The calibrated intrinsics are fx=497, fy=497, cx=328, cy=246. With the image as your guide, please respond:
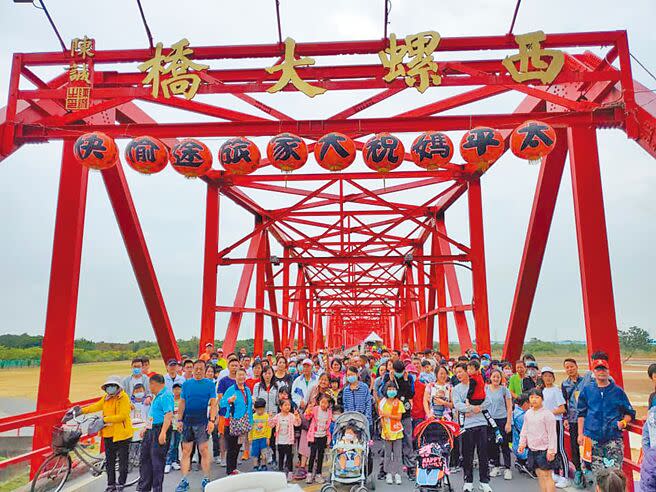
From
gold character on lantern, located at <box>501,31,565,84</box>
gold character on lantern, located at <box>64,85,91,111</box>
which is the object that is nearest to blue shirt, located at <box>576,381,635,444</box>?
gold character on lantern, located at <box>501,31,565,84</box>

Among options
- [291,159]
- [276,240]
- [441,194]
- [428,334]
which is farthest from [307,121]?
[428,334]

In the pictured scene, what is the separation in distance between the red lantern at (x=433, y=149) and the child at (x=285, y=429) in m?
4.18

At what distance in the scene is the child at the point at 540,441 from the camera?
5449 millimetres

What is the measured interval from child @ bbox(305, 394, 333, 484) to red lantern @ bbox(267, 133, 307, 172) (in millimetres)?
3609

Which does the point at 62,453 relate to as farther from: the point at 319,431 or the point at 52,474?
the point at 319,431

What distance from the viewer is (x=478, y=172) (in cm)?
1445

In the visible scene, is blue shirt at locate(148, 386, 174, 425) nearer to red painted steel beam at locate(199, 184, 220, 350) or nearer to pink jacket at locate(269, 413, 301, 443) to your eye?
pink jacket at locate(269, 413, 301, 443)

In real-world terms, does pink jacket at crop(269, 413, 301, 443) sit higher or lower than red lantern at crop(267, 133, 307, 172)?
lower

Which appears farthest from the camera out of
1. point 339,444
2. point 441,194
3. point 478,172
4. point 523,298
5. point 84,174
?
point 441,194

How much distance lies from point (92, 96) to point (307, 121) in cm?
379

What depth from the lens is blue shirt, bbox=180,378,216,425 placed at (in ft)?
21.5

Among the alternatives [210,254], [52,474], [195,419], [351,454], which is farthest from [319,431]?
[210,254]

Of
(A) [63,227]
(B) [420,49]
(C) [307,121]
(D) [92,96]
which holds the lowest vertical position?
(A) [63,227]

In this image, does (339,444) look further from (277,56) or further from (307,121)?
(277,56)
